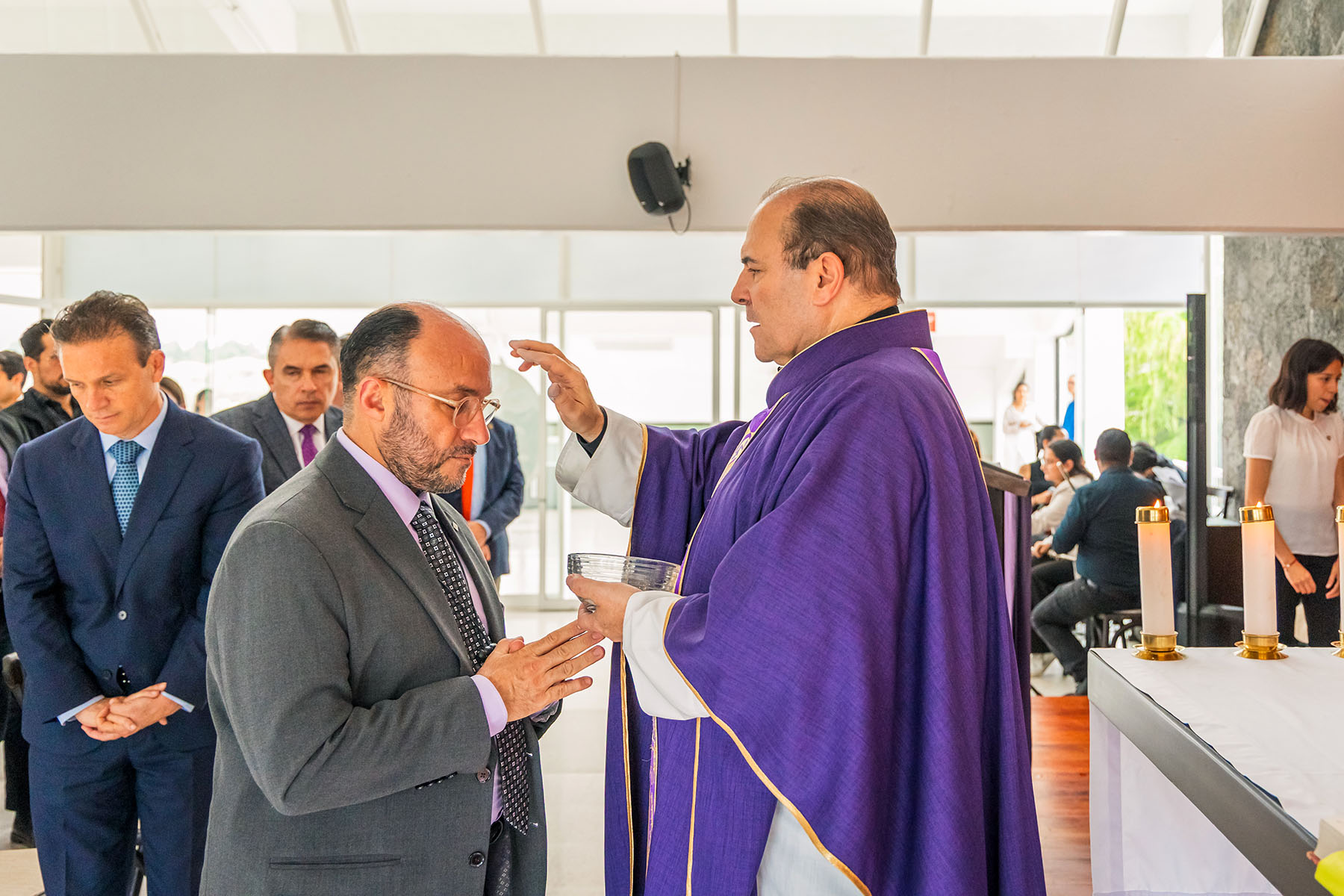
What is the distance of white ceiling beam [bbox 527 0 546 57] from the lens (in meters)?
4.46

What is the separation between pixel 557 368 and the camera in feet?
6.41

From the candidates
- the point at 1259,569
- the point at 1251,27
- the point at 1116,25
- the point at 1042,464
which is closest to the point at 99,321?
the point at 1259,569

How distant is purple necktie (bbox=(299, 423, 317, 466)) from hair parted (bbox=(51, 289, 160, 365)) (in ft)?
3.37

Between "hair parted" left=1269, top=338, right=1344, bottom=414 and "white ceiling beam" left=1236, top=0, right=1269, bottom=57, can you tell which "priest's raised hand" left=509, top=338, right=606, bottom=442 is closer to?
"hair parted" left=1269, top=338, right=1344, bottom=414

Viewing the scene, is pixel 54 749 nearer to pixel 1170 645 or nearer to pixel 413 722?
pixel 413 722

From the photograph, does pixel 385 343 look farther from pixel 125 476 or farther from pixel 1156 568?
pixel 1156 568

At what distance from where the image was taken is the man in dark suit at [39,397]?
11.0 ft

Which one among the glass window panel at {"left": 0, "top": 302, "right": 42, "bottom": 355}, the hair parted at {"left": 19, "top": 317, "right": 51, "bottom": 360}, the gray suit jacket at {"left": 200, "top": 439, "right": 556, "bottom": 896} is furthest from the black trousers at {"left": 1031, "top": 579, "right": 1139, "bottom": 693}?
the glass window panel at {"left": 0, "top": 302, "right": 42, "bottom": 355}

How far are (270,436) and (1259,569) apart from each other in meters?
2.61

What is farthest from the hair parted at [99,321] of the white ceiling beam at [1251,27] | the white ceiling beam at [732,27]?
the white ceiling beam at [1251,27]

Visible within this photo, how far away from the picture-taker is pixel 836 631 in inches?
52.9

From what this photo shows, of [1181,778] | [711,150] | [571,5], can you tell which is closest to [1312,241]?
[711,150]

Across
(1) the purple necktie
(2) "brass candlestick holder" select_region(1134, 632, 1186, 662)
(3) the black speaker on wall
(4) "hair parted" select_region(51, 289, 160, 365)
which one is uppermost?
(3) the black speaker on wall

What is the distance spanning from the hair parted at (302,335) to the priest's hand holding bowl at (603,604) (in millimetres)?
1874
